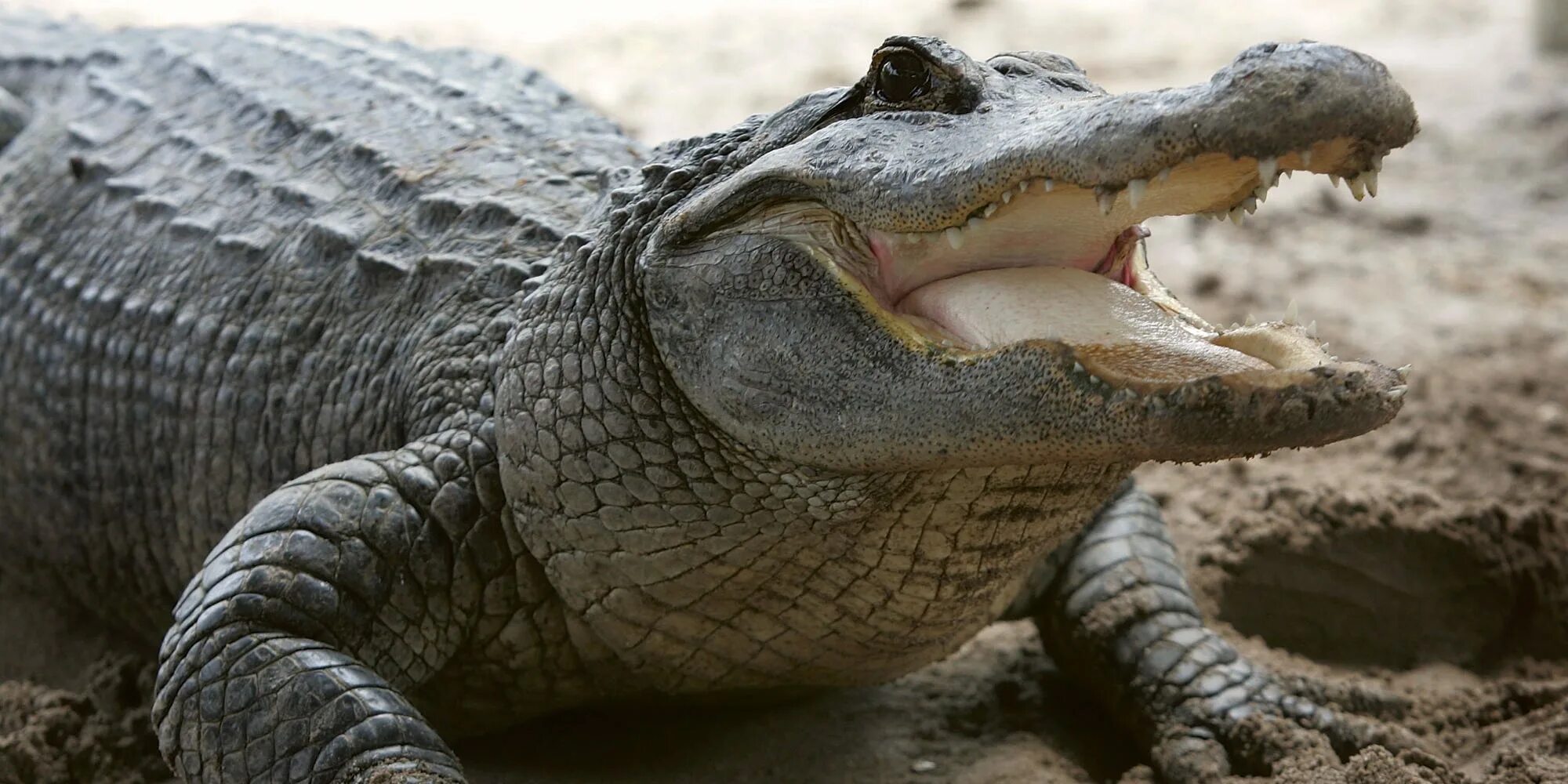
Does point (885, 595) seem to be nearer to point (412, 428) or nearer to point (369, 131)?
point (412, 428)

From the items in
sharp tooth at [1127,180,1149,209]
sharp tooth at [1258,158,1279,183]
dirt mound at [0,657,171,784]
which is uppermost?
sharp tooth at [1258,158,1279,183]

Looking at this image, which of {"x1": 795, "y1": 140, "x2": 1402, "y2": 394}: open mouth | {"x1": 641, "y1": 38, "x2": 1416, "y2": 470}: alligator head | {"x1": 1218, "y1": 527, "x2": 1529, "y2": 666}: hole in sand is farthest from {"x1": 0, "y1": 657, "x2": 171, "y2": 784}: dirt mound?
{"x1": 1218, "y1": 527, "x2": 1529, "y2": 666}: hole in sand

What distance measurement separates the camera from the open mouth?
215 cm

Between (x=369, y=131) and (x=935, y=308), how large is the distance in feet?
6.33

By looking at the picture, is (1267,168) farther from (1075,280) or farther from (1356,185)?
(1075,280)

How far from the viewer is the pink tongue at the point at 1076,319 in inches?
85.4

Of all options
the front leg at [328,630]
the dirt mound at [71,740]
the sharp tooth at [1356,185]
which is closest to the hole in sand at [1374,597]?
the sharp tooth at [1356,185]

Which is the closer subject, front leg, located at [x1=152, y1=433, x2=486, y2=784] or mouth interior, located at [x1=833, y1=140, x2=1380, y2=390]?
mouth interior, located at [x1=833, y1=140, x2=1380, y2=390]

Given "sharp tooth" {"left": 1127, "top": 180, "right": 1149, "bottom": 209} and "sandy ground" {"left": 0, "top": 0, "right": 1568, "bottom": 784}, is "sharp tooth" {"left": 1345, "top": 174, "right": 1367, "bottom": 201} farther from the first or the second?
"sandy ground" {"left": 0, "top": 0, "right": 1568, "bottom": 784}

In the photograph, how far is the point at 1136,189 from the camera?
2057 millimetres

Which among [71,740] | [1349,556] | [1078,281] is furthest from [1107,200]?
[71,740]

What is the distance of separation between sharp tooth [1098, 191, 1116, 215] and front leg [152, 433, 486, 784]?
1.38 metres

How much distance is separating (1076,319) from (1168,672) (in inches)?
48.8

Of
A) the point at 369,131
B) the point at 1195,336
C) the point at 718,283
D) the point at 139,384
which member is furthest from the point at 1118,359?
the point at 139,384
